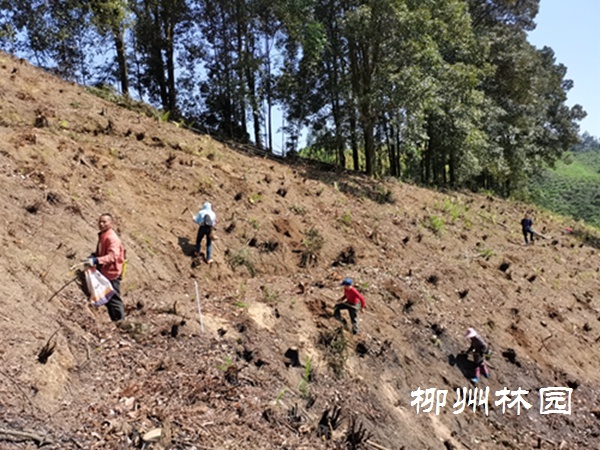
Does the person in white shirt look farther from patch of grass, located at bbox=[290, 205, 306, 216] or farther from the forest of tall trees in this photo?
the forest of tall trees

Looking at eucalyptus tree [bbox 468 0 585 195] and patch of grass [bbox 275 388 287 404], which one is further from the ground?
eucalyptus tree [bbox 468 0 585 195]

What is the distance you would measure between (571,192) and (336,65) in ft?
163

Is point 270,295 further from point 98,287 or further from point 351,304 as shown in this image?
point 98,287

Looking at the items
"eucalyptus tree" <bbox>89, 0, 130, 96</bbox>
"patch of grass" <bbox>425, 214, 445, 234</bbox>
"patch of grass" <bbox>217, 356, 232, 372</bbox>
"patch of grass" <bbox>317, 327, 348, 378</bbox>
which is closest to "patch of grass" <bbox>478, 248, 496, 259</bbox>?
"patch of grass" <bbox>425, 214, 445, 234</bbox>

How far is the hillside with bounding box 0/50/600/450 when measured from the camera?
5.13m

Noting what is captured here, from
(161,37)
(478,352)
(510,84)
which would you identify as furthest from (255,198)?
(510,84)

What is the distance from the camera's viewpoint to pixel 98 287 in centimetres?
609

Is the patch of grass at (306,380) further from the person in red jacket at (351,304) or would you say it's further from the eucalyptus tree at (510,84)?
the eucalyptus tree at (510,84)

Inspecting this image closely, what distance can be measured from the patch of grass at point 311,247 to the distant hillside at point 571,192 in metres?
35.6

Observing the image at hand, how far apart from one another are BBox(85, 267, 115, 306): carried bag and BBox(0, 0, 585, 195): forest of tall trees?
1165 centimetres

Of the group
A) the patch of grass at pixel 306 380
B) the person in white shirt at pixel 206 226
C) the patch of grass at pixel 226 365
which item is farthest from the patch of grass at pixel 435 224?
the patch of grass at pixel 226 365

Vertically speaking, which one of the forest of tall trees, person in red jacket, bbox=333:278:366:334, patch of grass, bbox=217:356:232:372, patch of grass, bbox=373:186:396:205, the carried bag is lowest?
patch of grass, bbox=217:356:232:372

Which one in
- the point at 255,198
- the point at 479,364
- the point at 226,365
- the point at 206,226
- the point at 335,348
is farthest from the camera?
the point at 255,198

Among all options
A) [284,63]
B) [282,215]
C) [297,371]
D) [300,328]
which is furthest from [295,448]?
[284,63]
